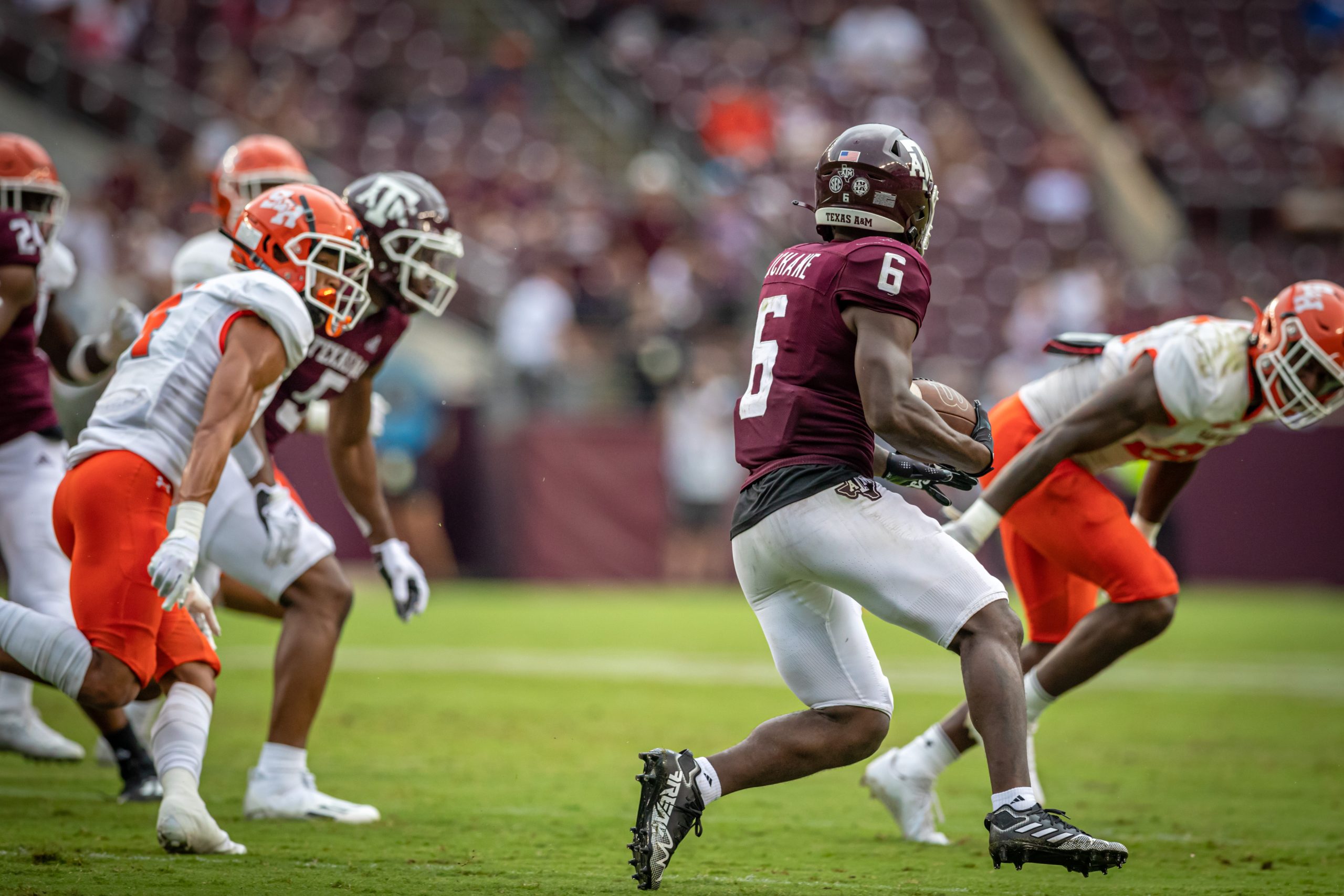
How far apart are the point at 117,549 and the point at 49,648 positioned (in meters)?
0.33

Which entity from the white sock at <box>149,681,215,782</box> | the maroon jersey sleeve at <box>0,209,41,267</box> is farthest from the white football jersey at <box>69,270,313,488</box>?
the maroon jersey sleeve at <box>0,209,41,267</box>

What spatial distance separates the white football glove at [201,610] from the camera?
4395 millimetres

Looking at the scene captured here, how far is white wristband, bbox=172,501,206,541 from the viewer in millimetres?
3949

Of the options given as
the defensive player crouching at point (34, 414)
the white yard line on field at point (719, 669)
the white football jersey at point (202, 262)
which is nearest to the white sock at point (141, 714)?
the defensive player crouching at point (34, 414)

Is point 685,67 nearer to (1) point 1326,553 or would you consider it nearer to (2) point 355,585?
(2) point 355,585

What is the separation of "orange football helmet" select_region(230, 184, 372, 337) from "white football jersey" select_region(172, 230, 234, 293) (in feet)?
3.65

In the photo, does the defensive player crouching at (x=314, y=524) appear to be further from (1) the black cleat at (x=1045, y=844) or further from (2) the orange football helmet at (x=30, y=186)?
(1) the black cleat at (x=1045, y=844)

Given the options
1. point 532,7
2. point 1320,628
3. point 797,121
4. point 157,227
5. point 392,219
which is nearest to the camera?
point 392,219

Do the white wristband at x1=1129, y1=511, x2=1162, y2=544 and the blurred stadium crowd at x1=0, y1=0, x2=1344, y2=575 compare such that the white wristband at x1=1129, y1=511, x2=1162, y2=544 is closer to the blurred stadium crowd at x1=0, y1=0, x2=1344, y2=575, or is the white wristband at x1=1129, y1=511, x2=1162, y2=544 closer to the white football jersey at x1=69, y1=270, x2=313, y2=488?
the white football jersey at x1=69, y1=270, x2=313, y2=488

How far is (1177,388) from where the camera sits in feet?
16.0

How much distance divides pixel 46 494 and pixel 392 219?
170 cm

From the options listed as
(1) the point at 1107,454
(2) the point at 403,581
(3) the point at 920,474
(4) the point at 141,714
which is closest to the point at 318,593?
(2) the point at 403,581

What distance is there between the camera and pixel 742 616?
486 inches

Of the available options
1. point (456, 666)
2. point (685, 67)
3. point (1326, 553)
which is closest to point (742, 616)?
point (456, 666)
